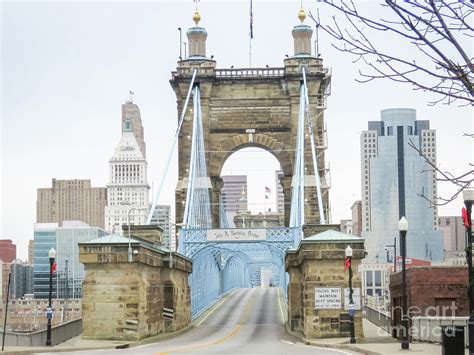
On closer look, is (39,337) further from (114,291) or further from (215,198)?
(215,198)

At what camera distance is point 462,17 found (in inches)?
443

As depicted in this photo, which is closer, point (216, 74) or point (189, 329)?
point (189, 329)

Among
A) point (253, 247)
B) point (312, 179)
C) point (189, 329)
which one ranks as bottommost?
point (189, 329)

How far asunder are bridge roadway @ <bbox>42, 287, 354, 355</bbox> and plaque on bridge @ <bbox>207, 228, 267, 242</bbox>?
481 centimetres

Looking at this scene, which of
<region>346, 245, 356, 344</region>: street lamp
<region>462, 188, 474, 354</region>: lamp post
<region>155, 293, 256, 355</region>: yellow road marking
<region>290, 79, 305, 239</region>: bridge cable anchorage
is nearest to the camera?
<region>462, 188, 474, 354</region>: lamp post

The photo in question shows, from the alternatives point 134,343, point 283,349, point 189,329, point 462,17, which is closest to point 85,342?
point 134,343

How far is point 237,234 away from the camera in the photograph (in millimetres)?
61594

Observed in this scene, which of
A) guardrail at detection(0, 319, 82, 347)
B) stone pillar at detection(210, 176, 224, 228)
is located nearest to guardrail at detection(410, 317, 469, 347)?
guardrail at detection(0, 319, 82, 347)

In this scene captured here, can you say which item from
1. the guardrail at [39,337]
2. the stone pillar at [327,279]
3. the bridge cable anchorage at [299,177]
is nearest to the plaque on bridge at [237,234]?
the bridge cable anchorage at [299,177]

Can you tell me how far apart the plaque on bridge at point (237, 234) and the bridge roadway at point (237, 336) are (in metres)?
4.81

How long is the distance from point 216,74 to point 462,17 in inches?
2579

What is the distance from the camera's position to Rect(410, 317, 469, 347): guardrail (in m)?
29.8

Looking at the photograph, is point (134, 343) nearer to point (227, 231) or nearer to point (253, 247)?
point (227, 231)

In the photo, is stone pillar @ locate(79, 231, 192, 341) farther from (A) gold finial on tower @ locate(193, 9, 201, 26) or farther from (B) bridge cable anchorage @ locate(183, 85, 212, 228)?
(A) gold finial on tower @ locate(193, 9, 201, 26)
